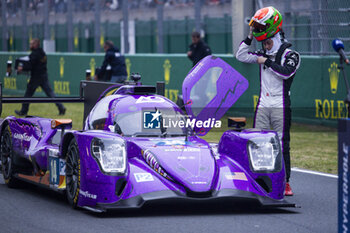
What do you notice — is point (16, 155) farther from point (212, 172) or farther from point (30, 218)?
point (212, 172)

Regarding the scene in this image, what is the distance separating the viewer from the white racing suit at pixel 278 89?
9.15 meters

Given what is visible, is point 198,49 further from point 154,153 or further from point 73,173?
point 154,153

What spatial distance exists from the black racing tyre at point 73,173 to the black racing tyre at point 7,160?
65.1 inches

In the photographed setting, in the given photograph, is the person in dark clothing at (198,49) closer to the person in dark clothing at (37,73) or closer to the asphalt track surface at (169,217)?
the person in dark clothing at (37,73)

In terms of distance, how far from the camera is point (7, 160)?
32.8ft

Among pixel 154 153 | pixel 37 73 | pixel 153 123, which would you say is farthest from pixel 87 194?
pixel 37 73

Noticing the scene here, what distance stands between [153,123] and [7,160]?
218 cm

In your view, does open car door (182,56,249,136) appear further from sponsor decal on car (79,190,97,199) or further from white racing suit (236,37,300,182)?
sponsor decal on car (79,190,97,199)

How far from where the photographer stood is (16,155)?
32.1ft

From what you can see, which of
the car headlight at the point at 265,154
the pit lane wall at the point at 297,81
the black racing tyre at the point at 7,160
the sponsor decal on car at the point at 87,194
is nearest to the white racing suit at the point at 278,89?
the car headlight at the point at 265,154

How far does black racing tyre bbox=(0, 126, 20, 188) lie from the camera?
9.79 meters

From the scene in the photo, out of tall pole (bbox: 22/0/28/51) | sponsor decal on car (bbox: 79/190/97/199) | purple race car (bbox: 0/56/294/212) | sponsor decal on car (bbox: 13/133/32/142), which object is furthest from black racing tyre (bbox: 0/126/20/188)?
tall pole (bbox: 22/0/28/51)

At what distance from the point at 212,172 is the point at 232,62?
11762 mm

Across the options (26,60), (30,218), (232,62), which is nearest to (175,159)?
(30,218)
